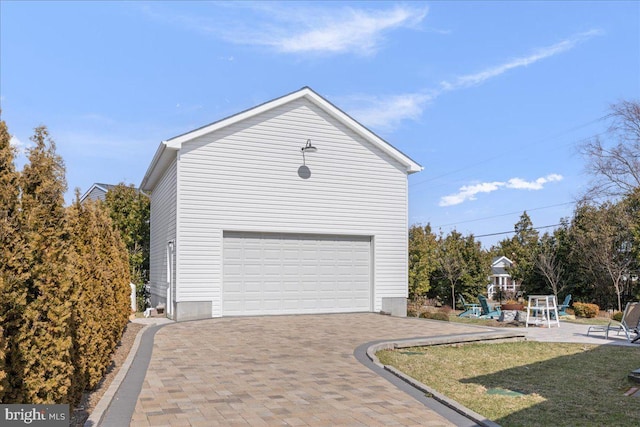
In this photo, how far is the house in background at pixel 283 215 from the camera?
16375mm

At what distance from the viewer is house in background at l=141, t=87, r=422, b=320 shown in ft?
53.7

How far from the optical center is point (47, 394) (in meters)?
4.92

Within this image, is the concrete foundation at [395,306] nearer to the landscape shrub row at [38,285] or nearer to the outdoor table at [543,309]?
the outdoor table at [543,309]

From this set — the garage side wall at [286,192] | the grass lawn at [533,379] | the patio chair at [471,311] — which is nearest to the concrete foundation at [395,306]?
the garage side wall at [286,192]

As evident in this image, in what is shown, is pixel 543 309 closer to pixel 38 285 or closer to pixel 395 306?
pixel 395 306

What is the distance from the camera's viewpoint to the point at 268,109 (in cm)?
1758

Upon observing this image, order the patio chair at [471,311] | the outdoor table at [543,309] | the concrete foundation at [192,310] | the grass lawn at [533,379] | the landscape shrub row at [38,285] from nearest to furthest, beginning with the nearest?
the landscape shrub row at [38,285] < the grass lawn at [533,379] < the concrete foundation at [192,310] < the outdoor table at [543,309] < the patio chair at [471,311]

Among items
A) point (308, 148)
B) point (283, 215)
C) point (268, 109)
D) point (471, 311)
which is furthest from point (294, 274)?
point (471, 311)

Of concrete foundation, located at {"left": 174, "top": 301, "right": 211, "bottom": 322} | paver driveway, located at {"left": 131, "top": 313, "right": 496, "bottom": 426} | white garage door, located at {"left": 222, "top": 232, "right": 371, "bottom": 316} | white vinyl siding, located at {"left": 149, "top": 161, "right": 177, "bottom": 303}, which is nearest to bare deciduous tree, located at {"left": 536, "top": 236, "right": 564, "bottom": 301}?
white garage door, located at {"left": 222, "top": 232, "right": 371, "bottom": 316}

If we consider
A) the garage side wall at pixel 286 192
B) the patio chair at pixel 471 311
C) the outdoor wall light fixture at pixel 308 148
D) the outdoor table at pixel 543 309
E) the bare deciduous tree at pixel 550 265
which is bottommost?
the patio chair at pixel 471 311

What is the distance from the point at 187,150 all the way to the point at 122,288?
589 cm

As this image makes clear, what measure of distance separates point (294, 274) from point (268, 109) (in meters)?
5.61

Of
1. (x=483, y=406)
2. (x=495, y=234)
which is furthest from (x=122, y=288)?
(x=495, y=234)

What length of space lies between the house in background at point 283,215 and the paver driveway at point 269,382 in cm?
339
